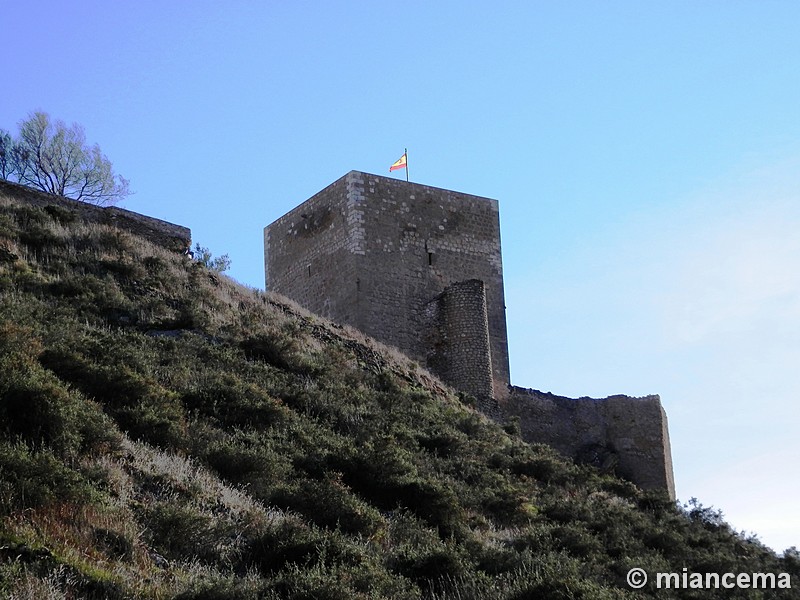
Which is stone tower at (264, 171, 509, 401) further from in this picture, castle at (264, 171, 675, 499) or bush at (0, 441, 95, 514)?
bush at (0, 441, 95, 514)

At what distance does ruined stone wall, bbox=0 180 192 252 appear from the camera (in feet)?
75.6

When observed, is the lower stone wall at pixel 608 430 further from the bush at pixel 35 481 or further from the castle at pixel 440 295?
the bush at pixel 35 481

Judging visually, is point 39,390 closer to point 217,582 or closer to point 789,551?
point 217,582

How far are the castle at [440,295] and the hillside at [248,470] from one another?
337 cm

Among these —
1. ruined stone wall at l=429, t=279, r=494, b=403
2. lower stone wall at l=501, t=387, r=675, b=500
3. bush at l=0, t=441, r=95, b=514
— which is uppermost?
ruined stone wall at l=429, t=279, r=494, b=403

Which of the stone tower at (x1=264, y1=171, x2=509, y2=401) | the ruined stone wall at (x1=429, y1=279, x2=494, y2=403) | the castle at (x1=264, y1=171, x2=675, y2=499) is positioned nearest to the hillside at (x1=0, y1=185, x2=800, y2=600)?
the ruined stone wall at (x1=429, y1=279, x2=494, y2=403)

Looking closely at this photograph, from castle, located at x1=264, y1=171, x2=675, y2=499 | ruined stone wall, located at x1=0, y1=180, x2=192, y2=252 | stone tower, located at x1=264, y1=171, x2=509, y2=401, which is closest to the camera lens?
ruined stone wall, located at x1=0, y1=180, x2=192, y2=252

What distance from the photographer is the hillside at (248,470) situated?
29.9ft

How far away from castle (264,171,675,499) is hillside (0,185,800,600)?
3369 millimetres

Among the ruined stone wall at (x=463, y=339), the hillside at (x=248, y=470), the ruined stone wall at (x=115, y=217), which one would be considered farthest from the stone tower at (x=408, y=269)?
the ruined stone wall at (x=115, y=217)

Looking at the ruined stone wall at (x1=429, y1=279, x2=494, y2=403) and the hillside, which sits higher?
the ruined stone wall at (x1=429, y1=279, x2=494, y2=403)

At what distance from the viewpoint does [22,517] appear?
8.73 m

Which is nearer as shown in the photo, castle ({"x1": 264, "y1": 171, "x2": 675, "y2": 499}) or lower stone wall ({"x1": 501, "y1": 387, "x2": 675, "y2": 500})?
lower stone wall ({"x1": 501, "y1": 387, "x2": 675, "y2": 500})

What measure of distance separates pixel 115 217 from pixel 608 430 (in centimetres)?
1244
